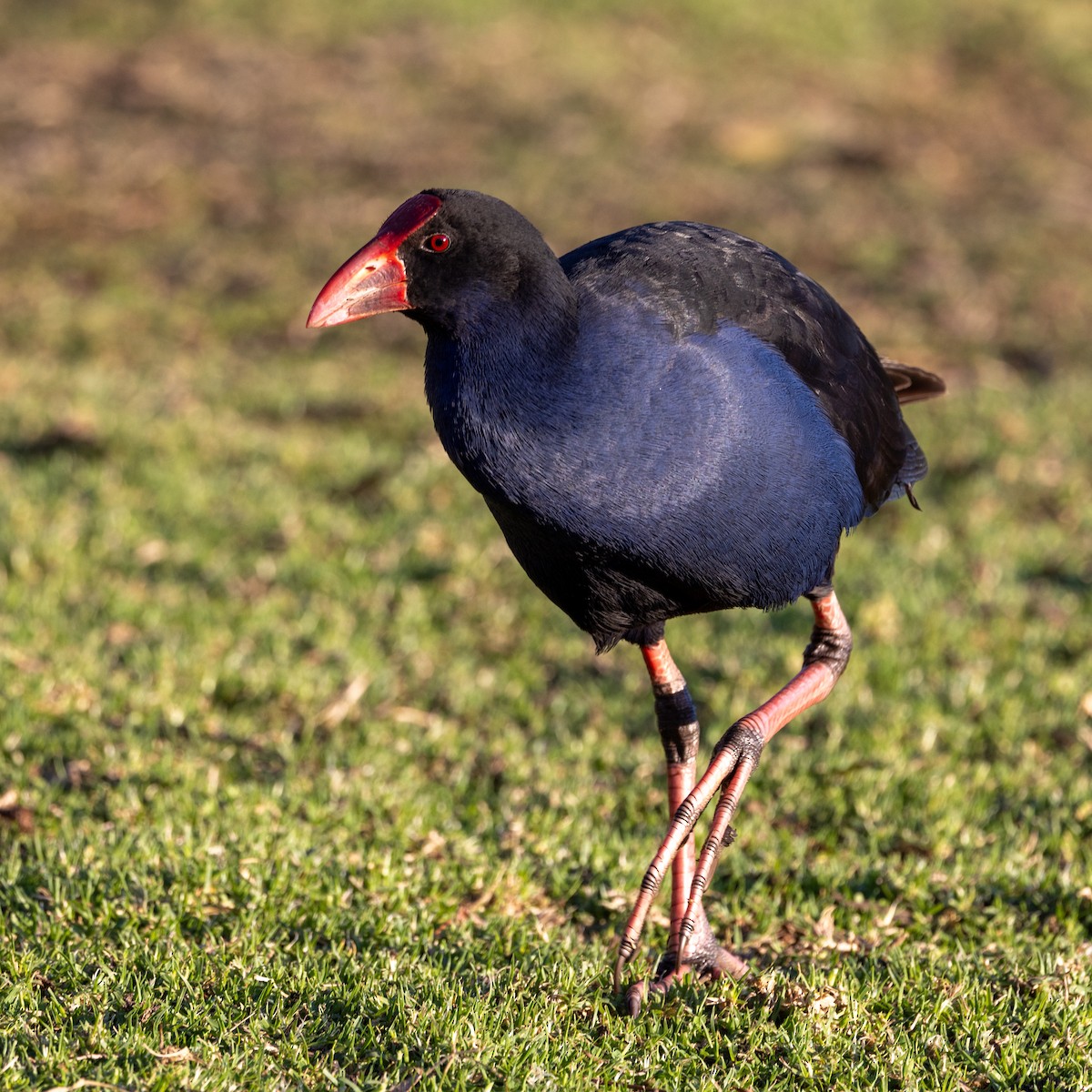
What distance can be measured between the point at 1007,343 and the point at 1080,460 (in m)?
2.07

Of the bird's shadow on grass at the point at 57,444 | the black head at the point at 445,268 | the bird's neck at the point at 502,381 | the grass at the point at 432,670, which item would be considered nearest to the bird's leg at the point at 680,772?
the grass at the point at 432,670

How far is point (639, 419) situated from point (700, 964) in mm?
1239

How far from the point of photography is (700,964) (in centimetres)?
326

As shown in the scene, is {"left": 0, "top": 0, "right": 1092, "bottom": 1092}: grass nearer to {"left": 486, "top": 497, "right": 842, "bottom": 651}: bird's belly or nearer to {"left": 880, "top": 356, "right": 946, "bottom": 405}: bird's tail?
{"left": 486, "top": 497, "right": 842, "bottom": 651}: bird's belly

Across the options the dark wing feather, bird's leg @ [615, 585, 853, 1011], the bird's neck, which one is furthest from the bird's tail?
the bird's neck

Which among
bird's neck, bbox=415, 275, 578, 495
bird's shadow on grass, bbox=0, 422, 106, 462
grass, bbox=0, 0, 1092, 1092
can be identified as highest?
bird's neck, bbox=415, 275, 578, 495

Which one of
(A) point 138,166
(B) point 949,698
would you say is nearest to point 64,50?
(A) point 138,166

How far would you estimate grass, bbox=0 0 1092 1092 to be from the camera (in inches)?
118

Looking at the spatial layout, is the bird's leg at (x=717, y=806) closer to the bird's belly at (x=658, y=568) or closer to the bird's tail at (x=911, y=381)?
the bird's belly at (x=658, y=568)

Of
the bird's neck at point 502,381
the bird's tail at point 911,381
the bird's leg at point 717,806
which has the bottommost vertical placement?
the bird's leg at point 717,806

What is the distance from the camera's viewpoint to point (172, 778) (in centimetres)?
414

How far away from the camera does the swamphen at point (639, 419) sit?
292 cm

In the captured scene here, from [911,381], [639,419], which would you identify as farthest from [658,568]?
[911,381]

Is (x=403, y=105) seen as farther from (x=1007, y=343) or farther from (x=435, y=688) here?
(x=435, y=688)
